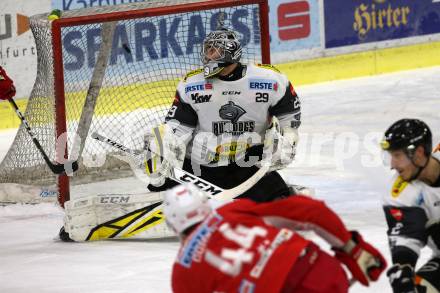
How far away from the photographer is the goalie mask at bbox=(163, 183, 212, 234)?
3209 mm

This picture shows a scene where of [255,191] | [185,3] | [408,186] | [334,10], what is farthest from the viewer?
[334,10]

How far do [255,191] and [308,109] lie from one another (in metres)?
4.26

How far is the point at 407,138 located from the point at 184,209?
2.98 ft

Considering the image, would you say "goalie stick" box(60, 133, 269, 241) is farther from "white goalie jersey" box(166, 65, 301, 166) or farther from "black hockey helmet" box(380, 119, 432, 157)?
"black hockey helmet" box(380, 119, 432, 157)

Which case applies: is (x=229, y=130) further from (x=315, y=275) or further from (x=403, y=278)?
(x=315, y=275)

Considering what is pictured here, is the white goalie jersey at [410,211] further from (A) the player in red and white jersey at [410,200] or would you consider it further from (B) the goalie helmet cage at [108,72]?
(B) the goalie helmet cage at [108,72]

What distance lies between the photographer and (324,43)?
11133 mm

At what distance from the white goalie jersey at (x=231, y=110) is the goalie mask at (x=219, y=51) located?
0.31ft

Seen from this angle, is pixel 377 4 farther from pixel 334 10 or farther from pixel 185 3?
pixel 185 3

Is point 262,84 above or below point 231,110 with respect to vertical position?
above

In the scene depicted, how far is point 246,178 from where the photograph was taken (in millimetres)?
6000

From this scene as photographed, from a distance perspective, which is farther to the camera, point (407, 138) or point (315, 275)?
point (407, 138)

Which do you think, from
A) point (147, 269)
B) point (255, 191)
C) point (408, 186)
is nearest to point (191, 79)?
point (255, 191)

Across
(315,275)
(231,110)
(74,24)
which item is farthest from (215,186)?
(315,275)
